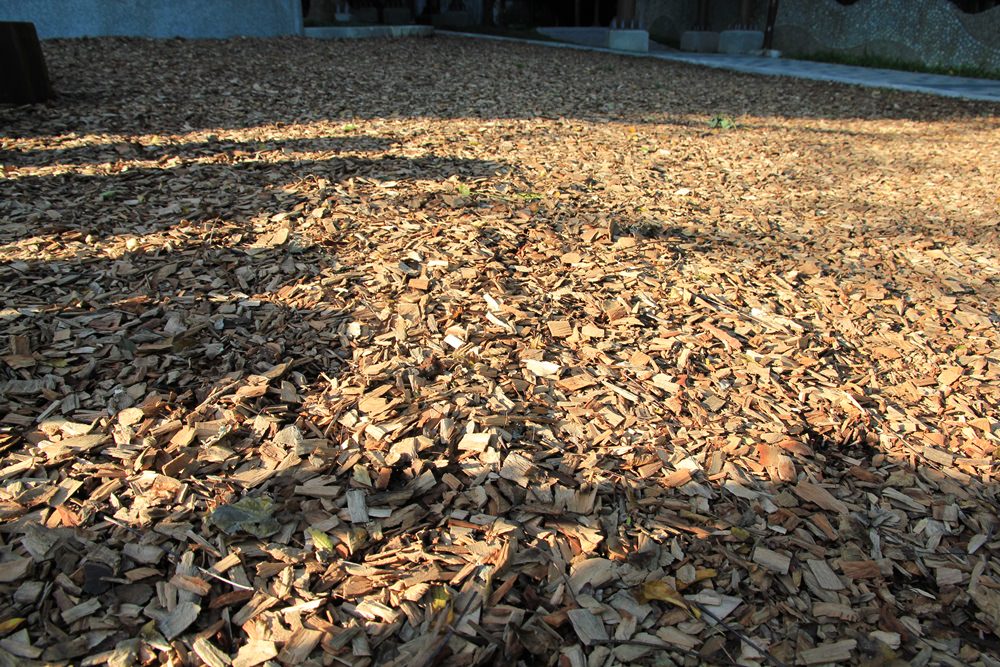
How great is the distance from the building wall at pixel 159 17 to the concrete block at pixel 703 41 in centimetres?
977

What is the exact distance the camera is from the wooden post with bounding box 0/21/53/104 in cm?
634

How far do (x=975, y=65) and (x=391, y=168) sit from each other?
13.8 metres

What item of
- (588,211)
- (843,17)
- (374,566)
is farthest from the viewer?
(843,17)

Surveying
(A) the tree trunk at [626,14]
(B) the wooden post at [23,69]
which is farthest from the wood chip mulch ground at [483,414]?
(A) the tree trunk at [626,14]

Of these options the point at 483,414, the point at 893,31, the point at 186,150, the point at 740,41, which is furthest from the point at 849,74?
the point at 483,414

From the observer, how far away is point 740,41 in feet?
53.9

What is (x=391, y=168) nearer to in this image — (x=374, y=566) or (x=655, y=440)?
(x=655, y=440)

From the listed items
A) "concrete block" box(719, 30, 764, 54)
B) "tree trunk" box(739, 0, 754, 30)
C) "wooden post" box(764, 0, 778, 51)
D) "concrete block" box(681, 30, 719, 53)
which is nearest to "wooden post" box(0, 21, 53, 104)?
"concrete block" box(719, 30, 764, 54)

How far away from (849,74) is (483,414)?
13034 mm

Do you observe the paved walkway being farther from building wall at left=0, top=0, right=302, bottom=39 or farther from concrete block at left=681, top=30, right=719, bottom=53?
building wall at left=0, top=0, right=302, bottom=39

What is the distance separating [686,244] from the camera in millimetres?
4379

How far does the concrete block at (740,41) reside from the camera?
16.4 meters

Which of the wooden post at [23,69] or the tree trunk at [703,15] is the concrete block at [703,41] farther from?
the wooden post at [23,69]

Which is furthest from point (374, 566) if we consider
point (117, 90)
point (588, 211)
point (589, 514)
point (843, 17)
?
point (843, 17)
